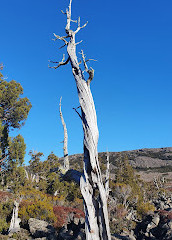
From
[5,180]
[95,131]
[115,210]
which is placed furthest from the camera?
[115,210]

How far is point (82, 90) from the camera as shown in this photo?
527cm

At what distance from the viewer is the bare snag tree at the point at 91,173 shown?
14.8 feet

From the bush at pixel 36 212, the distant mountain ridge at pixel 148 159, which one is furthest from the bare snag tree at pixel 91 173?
the distant mountain ridge at pixel 148 159

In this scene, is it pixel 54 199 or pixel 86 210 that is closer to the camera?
pixel 86 210

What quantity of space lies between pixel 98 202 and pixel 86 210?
12.7 inches

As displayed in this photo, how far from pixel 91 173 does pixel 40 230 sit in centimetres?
681

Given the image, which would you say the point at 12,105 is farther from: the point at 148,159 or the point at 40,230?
the point at 148,159

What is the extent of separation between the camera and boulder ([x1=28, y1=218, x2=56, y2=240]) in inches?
373

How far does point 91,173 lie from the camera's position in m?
4.77

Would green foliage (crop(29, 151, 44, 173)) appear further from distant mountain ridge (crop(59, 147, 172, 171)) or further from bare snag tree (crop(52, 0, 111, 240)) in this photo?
distant mountain ridge (crop(59, 147, 172, 171))

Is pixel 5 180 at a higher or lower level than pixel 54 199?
higher

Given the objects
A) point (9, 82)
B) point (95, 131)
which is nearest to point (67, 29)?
point (95, 131)

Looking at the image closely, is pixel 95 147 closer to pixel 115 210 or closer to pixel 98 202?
pixel 98 202

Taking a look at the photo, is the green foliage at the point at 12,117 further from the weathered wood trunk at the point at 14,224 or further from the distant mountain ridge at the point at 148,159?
the distant mountain ridge at the point at 148,159
